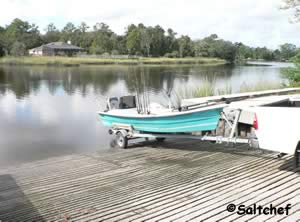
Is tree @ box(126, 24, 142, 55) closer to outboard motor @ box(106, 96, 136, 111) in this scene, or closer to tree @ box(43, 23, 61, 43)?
tree @ box(43, 23, 61, 43)

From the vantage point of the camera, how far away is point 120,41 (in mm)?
101000

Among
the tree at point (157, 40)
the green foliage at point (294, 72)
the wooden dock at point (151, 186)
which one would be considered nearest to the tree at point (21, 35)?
the tree at point (157, 40)

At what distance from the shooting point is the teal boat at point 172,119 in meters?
7.09

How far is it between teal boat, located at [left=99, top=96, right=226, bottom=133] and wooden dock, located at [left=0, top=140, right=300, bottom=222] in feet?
1.95

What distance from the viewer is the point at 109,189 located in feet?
18.7

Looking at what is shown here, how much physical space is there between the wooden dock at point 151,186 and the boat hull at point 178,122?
57 centimetres

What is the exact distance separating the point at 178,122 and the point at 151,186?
2165 mm

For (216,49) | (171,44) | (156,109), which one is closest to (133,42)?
(171,44)

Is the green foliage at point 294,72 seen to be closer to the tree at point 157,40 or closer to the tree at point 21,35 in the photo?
the tree at point 21,35

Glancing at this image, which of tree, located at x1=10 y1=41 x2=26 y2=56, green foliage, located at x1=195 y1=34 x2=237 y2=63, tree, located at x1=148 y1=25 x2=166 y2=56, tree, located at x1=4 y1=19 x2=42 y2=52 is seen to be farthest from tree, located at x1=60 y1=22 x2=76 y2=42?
green foliage, located at x1=195 y1=34 x2=237 y2=63

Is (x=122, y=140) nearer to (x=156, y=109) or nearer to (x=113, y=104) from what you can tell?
(x=156, y=109)

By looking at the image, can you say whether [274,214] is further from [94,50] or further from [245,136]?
[94,50]

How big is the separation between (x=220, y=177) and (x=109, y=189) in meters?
1.76

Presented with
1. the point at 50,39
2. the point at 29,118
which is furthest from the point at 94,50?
the point at 29,118
